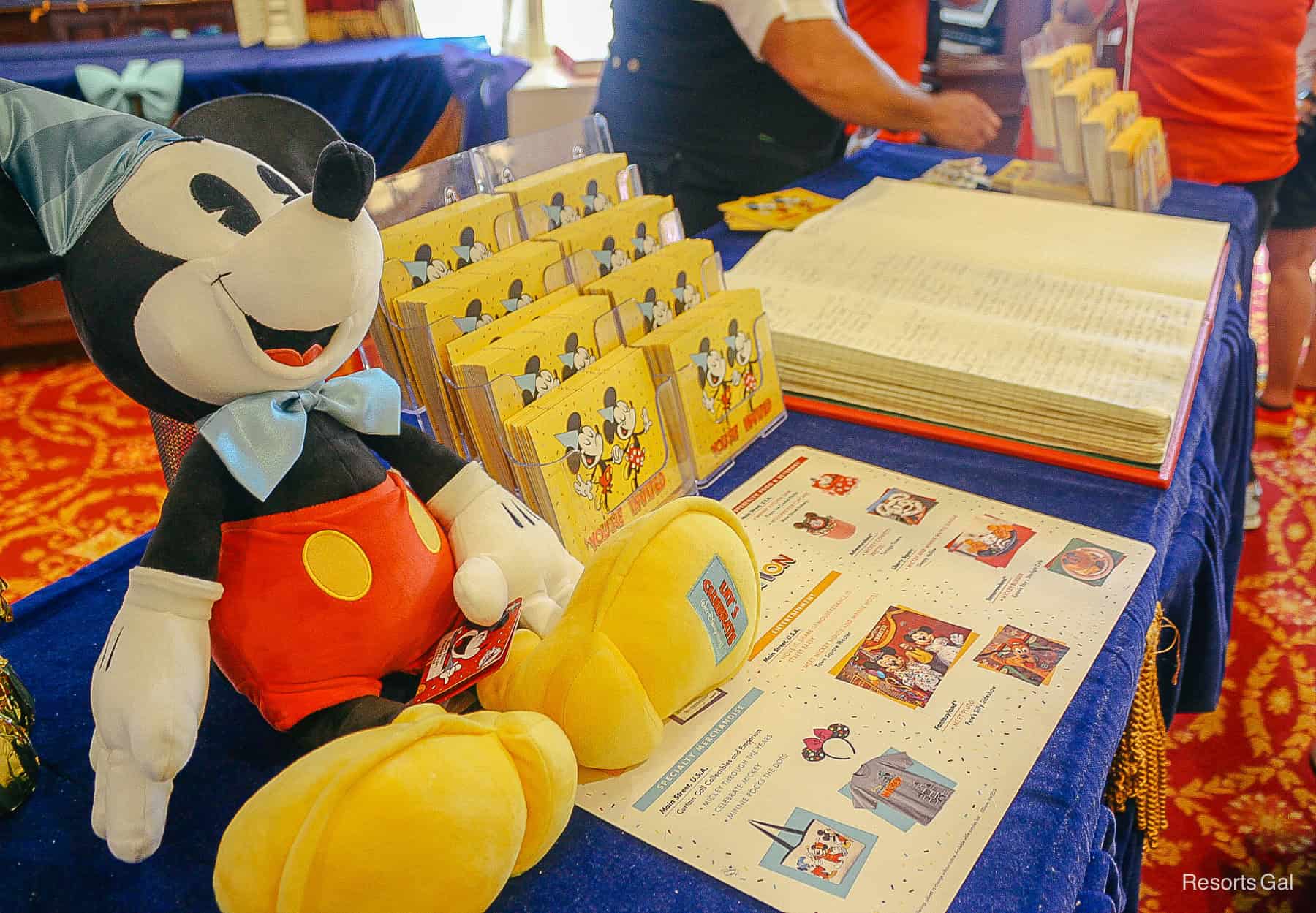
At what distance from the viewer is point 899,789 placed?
0.58m

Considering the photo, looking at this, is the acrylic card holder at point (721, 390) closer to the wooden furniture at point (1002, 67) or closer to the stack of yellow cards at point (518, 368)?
the stack of yellow cards at point (518, 368)

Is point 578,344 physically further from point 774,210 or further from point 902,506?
point 774,210

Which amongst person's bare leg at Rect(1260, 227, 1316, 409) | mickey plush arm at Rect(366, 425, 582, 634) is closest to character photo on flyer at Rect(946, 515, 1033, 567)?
mickey plush arm at Rect(366, 425, 582, 634)

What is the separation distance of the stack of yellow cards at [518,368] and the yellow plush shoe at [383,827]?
0.28 meters

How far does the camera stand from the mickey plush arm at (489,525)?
64 centimetres

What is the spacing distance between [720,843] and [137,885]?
33 centimetres

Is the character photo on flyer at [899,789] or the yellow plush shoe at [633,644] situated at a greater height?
the yellow plush shoe at [633,644]

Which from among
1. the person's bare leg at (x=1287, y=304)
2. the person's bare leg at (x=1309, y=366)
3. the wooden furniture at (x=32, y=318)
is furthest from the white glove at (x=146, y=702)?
the person's bare leg at (x=1309, y=366)

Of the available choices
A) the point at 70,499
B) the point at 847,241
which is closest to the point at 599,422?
the point at 847,241

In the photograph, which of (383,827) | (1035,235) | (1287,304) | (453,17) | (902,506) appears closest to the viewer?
(383,827)

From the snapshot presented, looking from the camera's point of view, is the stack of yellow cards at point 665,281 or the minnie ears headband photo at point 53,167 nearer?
the minnie ears headband photo at point 53,167

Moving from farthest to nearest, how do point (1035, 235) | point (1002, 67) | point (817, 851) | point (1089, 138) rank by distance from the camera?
point (1002, 67) < point (1089, 138) < point (1035, 235) < point (817, 851)

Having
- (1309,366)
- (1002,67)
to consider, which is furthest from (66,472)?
(1002,67)

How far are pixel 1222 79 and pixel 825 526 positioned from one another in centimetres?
150
